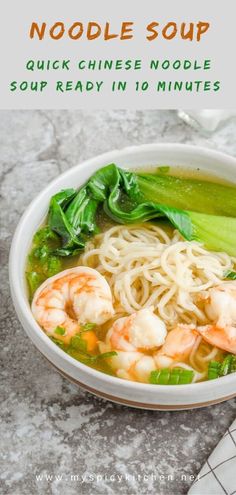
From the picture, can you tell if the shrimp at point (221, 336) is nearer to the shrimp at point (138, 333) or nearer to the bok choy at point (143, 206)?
the shrimp at point (138, 333)

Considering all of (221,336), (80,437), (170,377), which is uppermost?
(221,336)

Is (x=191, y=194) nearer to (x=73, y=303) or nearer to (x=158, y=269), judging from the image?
(x=158, y=269)

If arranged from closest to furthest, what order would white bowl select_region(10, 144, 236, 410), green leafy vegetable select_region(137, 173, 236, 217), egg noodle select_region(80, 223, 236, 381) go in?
white bowl select_region(10, 144, 236, 410) < egg noodle select_region(80, 223, 236, 381) < green leafy vegetable select_region(137, 173, 236, 217)

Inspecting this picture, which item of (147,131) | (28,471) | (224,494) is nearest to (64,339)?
(28,471)

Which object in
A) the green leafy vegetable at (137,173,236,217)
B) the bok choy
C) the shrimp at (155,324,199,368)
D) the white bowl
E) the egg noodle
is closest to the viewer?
the white bowl

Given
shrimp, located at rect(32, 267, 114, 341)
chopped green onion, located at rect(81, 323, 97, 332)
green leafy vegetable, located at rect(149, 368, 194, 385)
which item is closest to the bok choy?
shrimp, located at rect(32, 267, 114, 341)

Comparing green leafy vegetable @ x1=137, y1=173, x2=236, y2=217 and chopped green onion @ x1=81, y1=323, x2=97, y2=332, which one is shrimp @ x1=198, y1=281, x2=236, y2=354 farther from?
green leafy vegetable @ x1=137, y1=173, x2=236, y2=217

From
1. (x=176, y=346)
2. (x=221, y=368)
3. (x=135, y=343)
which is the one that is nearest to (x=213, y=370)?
(x=221, y=368)
